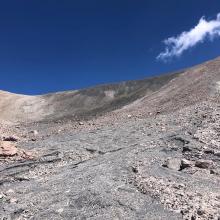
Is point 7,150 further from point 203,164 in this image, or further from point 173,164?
point 203,164

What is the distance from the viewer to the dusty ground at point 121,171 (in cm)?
1143

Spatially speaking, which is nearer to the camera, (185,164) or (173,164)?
(185,164)

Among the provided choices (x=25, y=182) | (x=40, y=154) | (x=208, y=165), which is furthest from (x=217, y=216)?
(x=40, y=154)

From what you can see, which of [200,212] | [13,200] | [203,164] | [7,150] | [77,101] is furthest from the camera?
[77,101]

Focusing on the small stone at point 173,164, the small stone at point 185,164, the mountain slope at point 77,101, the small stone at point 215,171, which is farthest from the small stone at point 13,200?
the mountain slope at point 77,101

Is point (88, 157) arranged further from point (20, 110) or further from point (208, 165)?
point (20, 110)

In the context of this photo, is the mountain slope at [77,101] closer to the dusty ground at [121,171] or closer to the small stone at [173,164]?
the dusty ground at [121,171]

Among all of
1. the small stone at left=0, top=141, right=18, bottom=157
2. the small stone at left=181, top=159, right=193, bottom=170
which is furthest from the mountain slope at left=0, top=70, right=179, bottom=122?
the small stone at left=181, top=159, right=193, bottom=170

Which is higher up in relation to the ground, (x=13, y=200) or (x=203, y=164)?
(x=203, y=164)

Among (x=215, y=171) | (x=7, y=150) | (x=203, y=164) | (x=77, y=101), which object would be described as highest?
(x=77, y=101)

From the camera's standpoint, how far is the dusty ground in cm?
1143

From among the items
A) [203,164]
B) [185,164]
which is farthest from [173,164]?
[203,164]

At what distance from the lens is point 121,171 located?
1433cm

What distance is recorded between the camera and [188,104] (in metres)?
27.7
